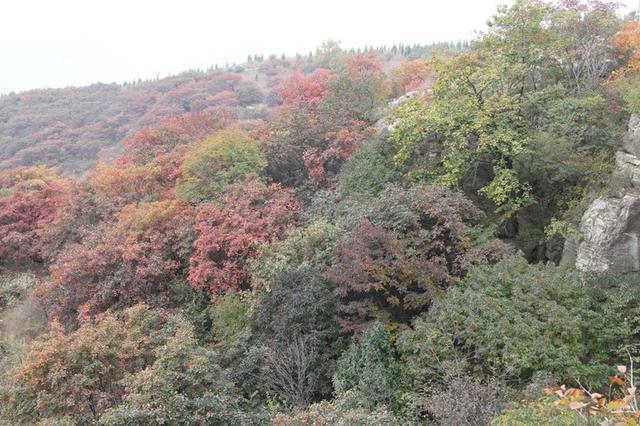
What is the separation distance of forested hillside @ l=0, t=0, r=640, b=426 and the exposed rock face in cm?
39

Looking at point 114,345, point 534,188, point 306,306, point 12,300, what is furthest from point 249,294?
point 12,300

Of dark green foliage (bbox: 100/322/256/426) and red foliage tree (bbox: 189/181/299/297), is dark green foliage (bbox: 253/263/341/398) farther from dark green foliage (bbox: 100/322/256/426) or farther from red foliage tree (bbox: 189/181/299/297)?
red foliage tree (bbox: 189/181/299/297)

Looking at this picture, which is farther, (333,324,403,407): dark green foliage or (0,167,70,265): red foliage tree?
(0,167,70,265): red foliage tree

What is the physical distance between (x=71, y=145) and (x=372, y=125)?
42.9m

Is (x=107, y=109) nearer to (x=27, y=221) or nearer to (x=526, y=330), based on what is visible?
(x=27, y=221)

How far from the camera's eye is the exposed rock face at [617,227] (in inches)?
421

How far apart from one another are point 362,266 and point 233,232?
610 cm

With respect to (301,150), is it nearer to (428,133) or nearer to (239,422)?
(428,133)

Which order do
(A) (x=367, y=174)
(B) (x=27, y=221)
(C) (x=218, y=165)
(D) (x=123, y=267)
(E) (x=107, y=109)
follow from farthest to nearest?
(E) (x=107, y=109), (B) (x=27, y=221), (C) (x=218, y=165), (A) (x=367, y=174), (D) (x=123, y=267)

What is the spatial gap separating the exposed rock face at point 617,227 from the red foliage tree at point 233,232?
910 cm

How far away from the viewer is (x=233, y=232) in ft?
51.5

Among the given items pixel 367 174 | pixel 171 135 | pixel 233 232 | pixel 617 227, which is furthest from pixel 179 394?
pixel 171 135

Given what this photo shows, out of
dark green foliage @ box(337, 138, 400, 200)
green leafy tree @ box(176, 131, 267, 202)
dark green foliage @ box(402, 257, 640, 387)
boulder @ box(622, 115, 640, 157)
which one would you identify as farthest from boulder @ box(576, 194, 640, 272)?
green leafy tree @ box(176, 131, 267, 202)

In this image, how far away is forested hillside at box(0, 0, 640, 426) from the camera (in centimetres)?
919
